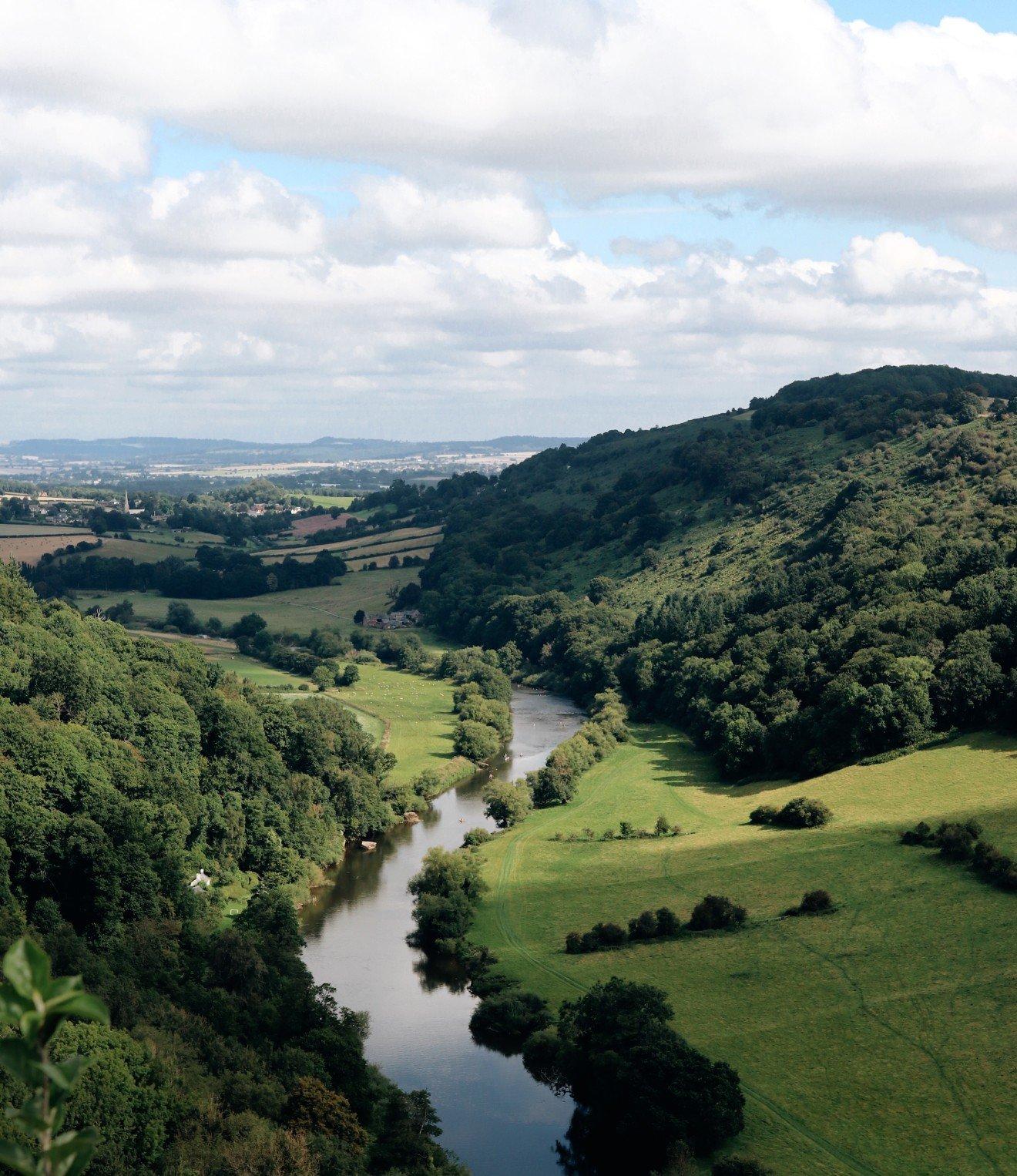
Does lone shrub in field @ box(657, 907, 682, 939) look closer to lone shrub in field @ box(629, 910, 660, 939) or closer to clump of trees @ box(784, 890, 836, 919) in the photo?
lone shrub in field @ box(629, 910, 660, 939)

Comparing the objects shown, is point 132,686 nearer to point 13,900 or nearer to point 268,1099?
point 13,900

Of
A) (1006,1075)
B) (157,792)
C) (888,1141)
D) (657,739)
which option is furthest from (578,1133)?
(657,739)

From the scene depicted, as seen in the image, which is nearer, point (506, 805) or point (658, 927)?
point (658, 927)

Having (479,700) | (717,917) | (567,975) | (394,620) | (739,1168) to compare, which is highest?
(394,620)

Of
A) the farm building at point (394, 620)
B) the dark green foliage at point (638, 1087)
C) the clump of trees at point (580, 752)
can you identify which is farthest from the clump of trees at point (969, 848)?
the farm building at point (394, 620)

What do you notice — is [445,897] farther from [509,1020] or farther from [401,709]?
[401,709]

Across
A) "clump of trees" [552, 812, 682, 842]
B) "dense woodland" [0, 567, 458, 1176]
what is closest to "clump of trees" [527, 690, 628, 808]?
"clump of trees" [552, 812, 682, 842]

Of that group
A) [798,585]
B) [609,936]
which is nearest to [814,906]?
[609,936]

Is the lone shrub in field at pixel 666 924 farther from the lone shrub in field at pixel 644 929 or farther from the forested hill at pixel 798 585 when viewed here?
the forested hill at pixel 798 585
